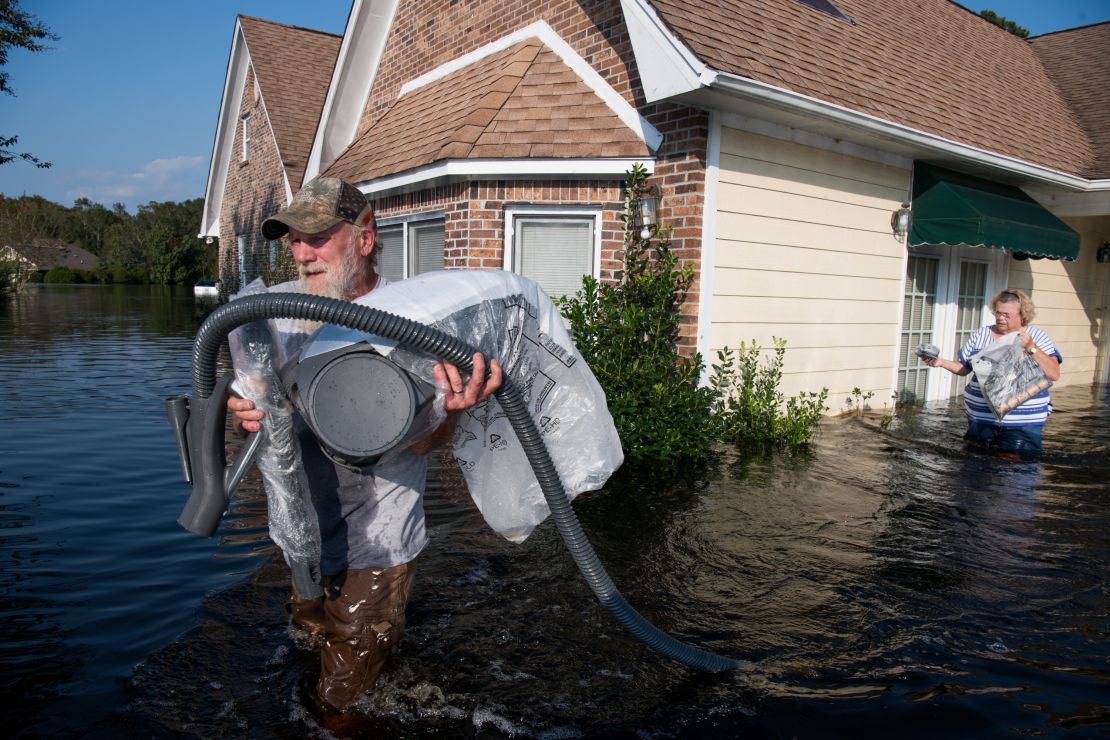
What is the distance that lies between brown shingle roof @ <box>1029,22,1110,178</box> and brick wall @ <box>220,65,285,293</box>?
14390 millimetres

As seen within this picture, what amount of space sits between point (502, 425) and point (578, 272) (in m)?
5.01

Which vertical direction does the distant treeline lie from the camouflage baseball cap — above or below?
above

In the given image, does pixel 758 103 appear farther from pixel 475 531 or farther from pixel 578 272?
pixel 475 531

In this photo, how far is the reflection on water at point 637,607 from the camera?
2.92 metres

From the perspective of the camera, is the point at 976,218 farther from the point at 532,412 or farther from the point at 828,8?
the point at 532,412

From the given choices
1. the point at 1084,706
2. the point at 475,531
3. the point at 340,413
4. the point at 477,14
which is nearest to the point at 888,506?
the point at 1084,706

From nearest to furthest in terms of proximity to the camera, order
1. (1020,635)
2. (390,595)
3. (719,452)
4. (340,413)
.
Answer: (340,413), (390,595), (1020,635), (719,452)

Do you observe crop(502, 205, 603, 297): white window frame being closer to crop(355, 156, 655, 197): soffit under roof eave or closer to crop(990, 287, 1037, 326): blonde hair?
crop(355, 156, 655, 197): soffit under roof eave

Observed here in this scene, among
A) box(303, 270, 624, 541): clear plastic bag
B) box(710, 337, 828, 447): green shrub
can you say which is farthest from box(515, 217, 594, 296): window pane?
box(303, 270, 624, 541): clear plastic bag

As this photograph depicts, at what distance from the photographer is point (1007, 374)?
6.72 metres

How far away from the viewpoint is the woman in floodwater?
6610mm

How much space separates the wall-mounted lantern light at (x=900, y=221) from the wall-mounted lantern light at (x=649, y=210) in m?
3.30

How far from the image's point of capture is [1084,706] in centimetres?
301

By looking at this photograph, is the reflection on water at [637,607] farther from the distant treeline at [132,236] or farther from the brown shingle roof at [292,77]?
the distant treeline at [132,236]
